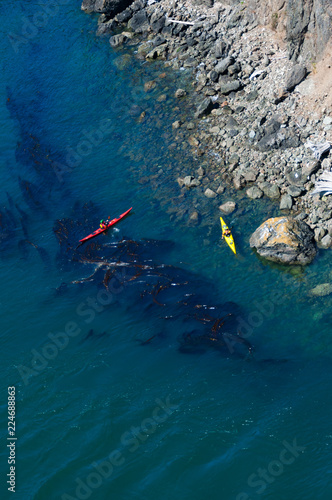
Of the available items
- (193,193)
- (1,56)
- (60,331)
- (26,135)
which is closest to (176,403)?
(60,331)

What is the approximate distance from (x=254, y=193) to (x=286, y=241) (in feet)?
18.4

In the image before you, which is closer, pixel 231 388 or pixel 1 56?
pixel 231 388

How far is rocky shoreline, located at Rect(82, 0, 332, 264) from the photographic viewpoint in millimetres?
35500

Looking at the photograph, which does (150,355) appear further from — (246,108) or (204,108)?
(204,108)

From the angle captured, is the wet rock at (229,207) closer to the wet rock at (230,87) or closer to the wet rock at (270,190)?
the wet rock at (270,190)

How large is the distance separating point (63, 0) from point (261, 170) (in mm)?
39508

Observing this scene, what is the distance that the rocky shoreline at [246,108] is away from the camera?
35500mm

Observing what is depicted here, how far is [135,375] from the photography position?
28594mm

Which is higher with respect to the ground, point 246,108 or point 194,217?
point 246,108

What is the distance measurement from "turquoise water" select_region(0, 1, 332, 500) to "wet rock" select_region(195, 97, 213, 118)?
1.82m

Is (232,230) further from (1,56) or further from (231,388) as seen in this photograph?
(1,56)

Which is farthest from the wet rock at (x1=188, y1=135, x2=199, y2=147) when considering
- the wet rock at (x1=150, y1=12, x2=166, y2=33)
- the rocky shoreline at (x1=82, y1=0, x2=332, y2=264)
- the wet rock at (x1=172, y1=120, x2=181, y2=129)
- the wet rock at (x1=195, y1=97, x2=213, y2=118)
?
the wet rock at (x1=150, y1=12, x2=166, y2=33)

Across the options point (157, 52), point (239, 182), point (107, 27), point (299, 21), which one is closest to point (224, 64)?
point (299, 21)

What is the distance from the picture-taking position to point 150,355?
2939 centimetres
